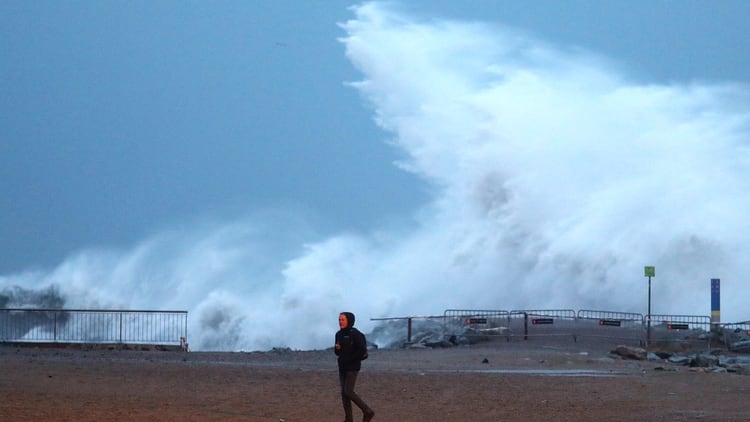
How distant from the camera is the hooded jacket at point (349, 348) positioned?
15734mm

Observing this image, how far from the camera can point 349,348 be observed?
51.6 ft

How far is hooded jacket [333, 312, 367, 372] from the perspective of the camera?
619 inches

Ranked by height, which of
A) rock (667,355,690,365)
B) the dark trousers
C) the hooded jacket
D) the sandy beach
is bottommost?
the sandy beach

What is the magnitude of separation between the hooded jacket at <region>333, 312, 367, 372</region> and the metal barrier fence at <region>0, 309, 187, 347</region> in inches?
751

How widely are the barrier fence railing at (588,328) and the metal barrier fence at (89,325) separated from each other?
7.61 meters

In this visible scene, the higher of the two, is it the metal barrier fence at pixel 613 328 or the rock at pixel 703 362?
the metal barrier fence at pixel 613 328

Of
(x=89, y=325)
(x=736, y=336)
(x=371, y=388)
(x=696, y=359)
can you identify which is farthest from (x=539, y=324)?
(x=371, y=388)

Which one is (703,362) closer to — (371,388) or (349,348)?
(371,388)

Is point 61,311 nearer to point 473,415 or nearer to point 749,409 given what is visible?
point 473,415

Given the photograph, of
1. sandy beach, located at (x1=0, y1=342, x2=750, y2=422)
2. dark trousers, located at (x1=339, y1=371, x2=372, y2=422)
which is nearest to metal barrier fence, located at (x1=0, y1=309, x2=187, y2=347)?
sandy beach, located at (x1=0, y1=342, x2=750, y2=422)

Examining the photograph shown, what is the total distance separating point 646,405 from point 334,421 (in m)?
5.84

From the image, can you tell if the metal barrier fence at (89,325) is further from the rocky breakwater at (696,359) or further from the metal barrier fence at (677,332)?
the metal barrier fence at (677,332)

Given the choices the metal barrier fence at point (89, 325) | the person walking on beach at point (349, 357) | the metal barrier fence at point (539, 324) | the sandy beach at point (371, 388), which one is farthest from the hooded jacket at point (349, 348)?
the metal barrier fence at point (539, 324)

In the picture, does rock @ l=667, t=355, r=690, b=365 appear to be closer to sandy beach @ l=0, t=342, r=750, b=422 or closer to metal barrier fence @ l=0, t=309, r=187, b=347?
sandy beach @ l=0, t=342, r=750, b=422
